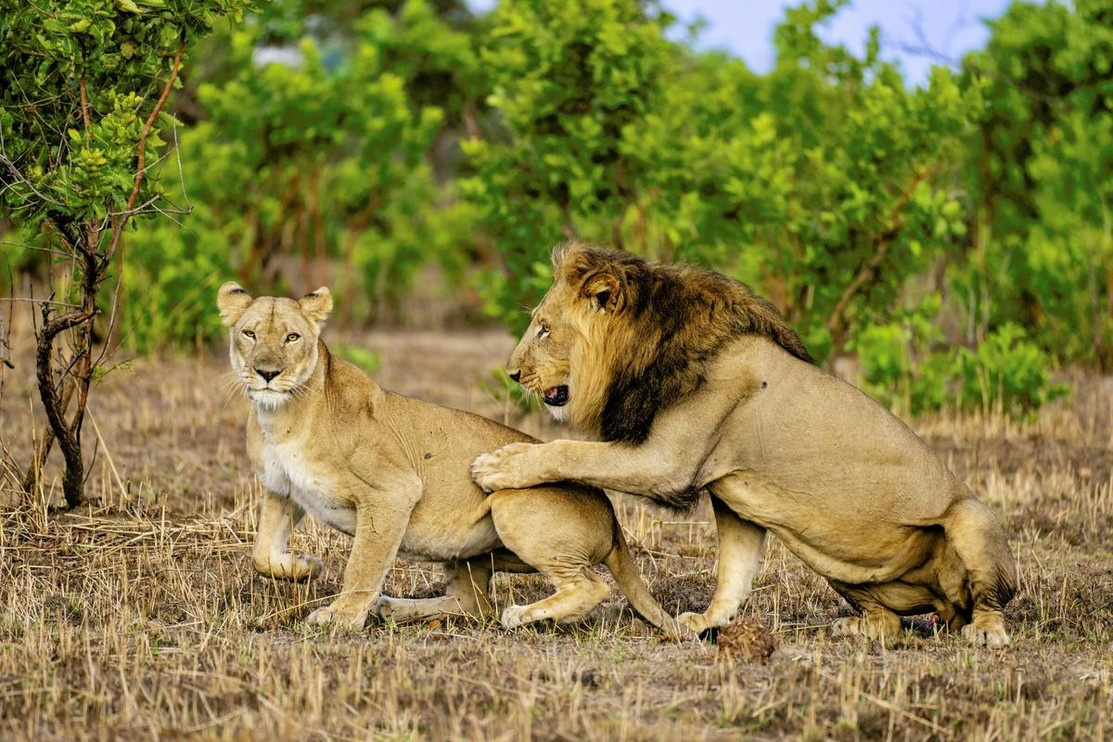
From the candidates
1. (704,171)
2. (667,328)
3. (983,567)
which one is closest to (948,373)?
(704,171)

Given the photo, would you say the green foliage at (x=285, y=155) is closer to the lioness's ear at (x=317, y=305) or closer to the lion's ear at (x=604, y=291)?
the lioness's ear at (x=317, y=305)

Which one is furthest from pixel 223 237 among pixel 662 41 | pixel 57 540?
pixel 57 540

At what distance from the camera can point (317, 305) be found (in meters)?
5.76

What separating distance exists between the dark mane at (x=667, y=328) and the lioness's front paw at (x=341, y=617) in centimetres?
117

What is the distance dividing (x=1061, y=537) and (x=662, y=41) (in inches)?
192

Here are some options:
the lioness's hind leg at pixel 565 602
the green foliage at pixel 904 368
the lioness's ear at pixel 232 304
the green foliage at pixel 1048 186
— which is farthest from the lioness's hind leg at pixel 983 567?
the green foliage at pixel 1048 186

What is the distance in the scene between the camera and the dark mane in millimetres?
5648

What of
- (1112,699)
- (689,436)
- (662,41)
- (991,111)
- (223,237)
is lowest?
(1112,699)

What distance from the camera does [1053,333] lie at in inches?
583

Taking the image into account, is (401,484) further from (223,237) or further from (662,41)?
(223,237)

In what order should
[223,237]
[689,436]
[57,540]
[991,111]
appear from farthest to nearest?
[991,111]
[223,237]
[57,540]
[689,436]

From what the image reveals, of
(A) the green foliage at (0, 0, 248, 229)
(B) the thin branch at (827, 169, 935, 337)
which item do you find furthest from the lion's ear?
(B) the thin branch at (827, 169, 935, 337)

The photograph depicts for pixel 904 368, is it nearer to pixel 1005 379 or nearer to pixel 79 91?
pixel 1005 379

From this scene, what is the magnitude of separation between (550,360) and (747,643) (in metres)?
1.43
